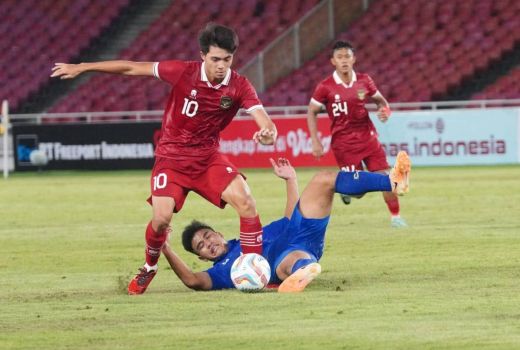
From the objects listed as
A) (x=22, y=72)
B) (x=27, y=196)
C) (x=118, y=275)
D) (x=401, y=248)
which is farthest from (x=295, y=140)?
(x=118, y=275)

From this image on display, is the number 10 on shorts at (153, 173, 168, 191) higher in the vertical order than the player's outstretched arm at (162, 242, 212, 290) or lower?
higher

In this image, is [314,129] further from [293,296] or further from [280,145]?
[280,145]

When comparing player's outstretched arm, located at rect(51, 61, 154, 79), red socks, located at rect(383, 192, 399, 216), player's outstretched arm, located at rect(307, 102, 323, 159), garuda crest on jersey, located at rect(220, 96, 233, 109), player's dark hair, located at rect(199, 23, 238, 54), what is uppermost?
player's dark hair, located at rect(199, 23, 238, 54)

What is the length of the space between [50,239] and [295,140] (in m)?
14.7

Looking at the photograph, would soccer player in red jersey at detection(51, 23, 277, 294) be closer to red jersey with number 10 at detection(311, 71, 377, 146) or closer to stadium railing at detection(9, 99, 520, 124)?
red jersey with number 10 at detection(311, 71, 377, 146)

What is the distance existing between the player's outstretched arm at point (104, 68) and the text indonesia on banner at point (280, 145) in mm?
19058

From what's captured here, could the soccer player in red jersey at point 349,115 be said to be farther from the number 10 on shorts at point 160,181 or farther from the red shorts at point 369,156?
the number 10 on shorts at point 160,181

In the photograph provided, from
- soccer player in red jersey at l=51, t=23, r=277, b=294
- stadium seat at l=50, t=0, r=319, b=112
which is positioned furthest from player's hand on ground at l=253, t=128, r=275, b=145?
stadium seat at l=50, t=0, r=319, b=112

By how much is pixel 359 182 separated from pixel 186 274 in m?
1.67

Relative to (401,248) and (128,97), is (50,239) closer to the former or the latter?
(401,248)

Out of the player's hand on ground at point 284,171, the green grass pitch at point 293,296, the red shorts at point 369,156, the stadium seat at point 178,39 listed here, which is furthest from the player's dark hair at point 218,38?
the stadium seat at point 178,39

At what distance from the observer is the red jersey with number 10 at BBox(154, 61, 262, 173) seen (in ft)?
35.9

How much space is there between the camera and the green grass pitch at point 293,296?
8.10 meters

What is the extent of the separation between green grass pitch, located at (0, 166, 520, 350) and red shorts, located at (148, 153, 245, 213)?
820 mm
